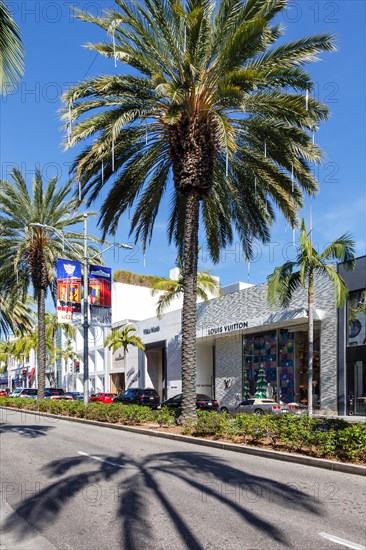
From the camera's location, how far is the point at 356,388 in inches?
1059

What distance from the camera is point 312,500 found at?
785cm

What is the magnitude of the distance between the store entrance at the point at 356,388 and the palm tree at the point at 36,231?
51.0 feet

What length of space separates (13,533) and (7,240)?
23515 mm

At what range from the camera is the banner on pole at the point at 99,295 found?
85.3ft

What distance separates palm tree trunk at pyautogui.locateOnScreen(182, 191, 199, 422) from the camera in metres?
16.9

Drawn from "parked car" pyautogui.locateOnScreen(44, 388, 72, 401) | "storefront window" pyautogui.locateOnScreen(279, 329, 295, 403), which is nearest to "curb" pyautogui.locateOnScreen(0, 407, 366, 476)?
"storefront window" pyautogui.locateOnScreen(279, 329, 295, 403)

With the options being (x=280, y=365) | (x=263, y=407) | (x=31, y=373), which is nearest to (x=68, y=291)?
(x=263, y=407)

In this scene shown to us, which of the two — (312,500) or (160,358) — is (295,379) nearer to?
(160,358)

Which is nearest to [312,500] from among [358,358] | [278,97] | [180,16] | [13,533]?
[13,533]

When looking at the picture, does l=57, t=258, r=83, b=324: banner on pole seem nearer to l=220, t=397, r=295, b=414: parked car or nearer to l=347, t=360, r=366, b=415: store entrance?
l=220, t=397, r=295, b=414: parked car

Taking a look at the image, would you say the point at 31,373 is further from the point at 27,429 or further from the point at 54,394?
the point at 27,429

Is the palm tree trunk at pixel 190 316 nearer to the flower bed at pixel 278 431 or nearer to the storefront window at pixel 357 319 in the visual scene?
the flower bed at pixel 278 431

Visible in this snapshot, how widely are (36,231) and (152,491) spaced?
72.8ft

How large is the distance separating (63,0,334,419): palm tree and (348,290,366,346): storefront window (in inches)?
395
